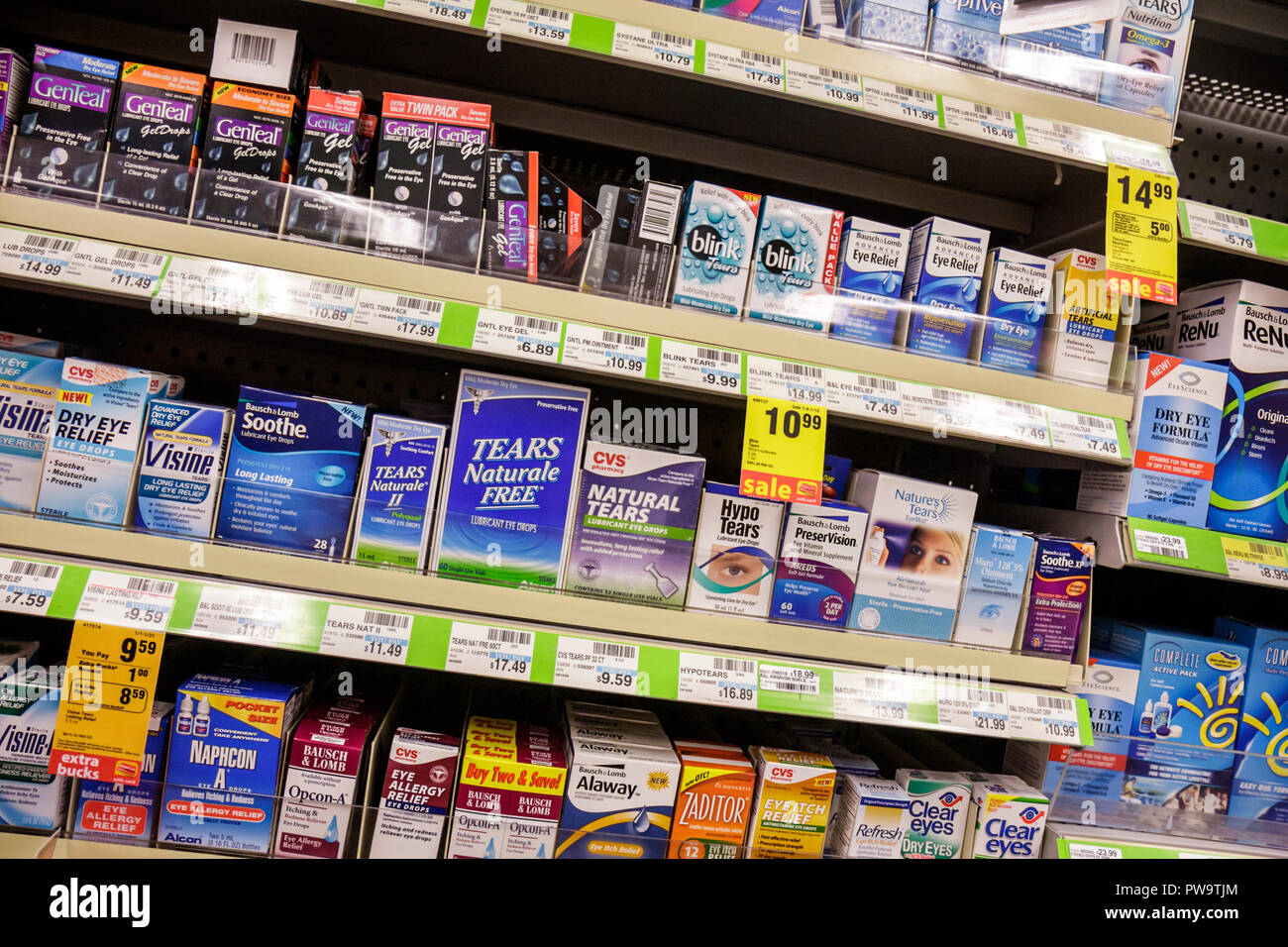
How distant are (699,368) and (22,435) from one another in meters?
1.26

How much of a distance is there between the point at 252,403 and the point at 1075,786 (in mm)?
1860

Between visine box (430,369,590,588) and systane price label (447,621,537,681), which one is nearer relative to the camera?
systane price label (447,621,537,681)

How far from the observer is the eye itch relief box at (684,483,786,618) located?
1.54m

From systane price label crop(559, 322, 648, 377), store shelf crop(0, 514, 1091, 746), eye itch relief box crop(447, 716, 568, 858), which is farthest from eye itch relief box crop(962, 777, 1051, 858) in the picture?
systane price label crop(559, 322, 648, 377)

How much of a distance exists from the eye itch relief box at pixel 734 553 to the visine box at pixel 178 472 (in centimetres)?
92

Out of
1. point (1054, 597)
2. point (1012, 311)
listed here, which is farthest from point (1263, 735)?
point (1012, 311)

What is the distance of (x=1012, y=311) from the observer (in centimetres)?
165

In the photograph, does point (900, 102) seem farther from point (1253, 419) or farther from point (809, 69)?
point (1253, 419)

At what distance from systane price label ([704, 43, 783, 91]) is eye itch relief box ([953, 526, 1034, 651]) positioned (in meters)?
1.00

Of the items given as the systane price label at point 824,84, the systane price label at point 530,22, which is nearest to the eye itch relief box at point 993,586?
the systane price label at point 824,84

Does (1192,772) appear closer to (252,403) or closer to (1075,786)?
(1075,786)

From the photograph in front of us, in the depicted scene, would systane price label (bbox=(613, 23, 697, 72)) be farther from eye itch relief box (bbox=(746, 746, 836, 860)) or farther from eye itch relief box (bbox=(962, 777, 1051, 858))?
eye itch relief box (bbox=(962, 777, 1051, 858))

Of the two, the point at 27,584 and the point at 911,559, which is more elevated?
the point at 911,559
